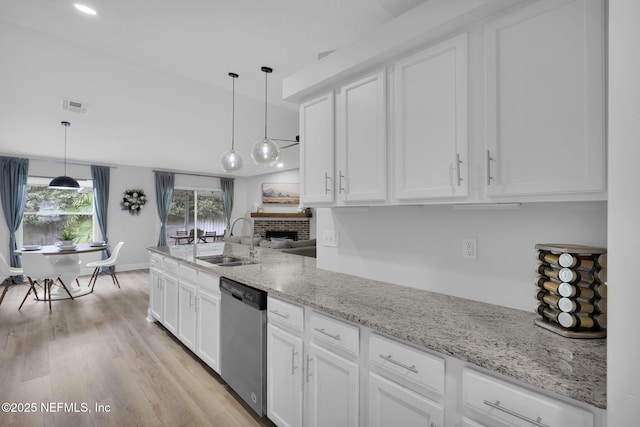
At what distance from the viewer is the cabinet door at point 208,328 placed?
232cm

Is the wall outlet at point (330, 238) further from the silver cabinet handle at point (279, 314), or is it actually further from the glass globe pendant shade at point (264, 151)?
the glass globe pendant shade at point (264, 151)

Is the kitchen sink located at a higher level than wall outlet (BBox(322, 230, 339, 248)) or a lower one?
lower

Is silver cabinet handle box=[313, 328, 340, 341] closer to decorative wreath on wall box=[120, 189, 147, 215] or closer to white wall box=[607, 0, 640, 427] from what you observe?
white wall box=[607, 0, 640, 427]

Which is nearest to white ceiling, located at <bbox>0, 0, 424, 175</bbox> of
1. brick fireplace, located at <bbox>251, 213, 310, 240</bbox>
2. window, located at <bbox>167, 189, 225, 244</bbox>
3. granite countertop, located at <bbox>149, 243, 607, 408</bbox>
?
granite countertop, located at <bbox>149, 243, 607, 408</bbox>

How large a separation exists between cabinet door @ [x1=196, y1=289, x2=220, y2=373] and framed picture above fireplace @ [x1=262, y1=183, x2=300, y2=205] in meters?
6.55

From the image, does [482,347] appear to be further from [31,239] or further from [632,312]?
[31,239]

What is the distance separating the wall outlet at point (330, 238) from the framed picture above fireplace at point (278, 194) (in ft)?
21.8

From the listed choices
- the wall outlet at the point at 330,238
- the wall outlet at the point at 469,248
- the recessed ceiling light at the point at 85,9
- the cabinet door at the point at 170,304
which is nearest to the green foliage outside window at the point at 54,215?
the cabinet door at the point at 170,304

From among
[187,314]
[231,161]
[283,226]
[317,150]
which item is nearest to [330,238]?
[317,150]

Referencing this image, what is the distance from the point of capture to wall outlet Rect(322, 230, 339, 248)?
2.32 m

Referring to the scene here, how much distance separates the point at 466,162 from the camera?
1.33 metres

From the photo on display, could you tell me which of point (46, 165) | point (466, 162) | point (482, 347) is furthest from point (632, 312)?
point (46, 165)

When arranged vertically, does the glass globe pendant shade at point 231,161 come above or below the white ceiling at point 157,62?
below

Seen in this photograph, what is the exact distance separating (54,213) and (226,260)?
572 centimetres
